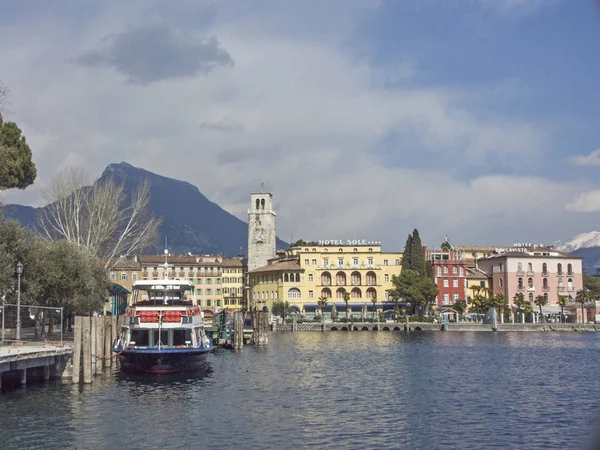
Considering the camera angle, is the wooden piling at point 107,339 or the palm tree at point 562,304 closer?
the wooden piling at point 107,339

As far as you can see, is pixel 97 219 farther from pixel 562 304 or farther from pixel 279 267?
pixel 562 304

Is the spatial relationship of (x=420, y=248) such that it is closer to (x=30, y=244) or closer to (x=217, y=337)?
(x=217, y=337)

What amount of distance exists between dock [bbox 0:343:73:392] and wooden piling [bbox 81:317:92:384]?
1.51 m

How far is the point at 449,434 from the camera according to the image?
30.7 meters

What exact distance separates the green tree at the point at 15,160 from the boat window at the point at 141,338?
42.8ft

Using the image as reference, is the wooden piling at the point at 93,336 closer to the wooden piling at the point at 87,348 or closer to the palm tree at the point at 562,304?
the wooden piling at the point at 87,348

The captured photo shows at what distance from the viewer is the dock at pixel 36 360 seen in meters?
36.4

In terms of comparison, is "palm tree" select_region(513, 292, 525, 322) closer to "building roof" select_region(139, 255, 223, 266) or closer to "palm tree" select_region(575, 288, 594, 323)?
"palm tree" select_region(575, 288, 594, 323)

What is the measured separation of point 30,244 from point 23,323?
1245 centimetres

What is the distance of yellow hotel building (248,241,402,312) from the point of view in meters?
149

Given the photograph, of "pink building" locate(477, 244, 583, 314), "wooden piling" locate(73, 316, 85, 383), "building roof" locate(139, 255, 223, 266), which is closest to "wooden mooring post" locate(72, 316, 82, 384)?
"wooden piling" locate(73, 316, 85, 383)

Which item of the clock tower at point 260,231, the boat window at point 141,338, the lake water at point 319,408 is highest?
the clock tower at point 260,231

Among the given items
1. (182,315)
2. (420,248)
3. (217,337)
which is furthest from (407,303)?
(182,315)

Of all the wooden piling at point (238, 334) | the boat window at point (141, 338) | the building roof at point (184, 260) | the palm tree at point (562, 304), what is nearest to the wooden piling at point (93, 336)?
the boat window at point (141, 338)
